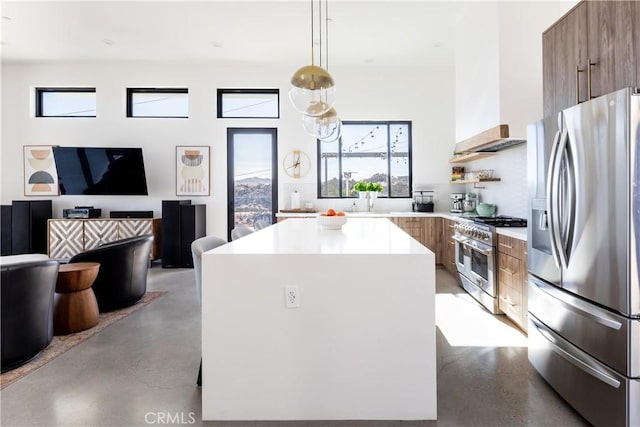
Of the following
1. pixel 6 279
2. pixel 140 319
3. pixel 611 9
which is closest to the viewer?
pixel 611 9

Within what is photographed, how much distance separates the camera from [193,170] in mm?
6066

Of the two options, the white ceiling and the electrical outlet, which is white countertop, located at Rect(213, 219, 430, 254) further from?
the white ceiling

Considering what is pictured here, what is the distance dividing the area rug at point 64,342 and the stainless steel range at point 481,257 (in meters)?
A: 3.72

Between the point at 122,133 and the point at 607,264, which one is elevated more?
the point at 122,133

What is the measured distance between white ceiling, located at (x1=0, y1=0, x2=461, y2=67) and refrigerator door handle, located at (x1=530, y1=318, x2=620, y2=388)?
12.4 feet

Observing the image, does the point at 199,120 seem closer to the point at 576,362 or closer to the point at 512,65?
the point at 512,65

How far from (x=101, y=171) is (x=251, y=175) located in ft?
8.31

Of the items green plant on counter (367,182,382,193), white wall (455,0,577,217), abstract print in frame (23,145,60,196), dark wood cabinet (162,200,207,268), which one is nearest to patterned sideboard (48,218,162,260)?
dark wood cabinet (162,200,207,268)

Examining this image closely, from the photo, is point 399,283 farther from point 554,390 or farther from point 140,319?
point 140,319

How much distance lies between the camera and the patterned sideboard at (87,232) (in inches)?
220

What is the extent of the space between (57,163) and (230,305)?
19.0 ft

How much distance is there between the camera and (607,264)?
5.30ft

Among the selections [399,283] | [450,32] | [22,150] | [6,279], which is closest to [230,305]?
[399,283]

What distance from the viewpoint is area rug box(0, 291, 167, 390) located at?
226cm
